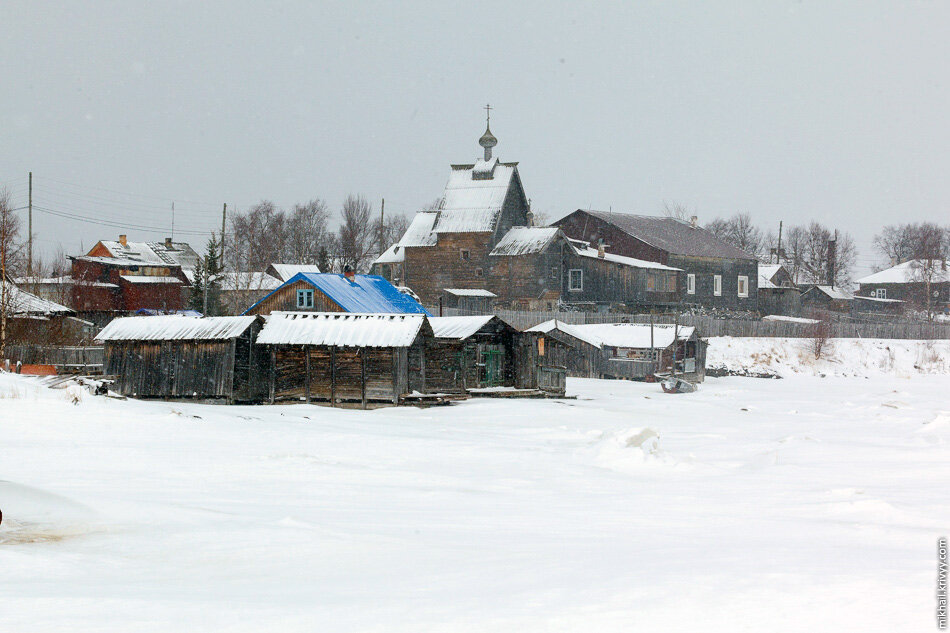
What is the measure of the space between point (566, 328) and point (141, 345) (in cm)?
2384

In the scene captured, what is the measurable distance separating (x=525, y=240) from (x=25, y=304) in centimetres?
3131

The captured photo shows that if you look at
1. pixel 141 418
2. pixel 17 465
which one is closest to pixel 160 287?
pixel 141 418

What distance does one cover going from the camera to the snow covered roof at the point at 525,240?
61469 mm

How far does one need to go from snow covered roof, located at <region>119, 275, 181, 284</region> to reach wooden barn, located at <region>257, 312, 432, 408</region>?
153 ft

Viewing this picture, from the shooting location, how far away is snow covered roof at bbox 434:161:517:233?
64.3 m

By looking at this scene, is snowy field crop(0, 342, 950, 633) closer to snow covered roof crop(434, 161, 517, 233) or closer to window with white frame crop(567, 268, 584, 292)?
window with white frame crop(567, 268, 584, 292)

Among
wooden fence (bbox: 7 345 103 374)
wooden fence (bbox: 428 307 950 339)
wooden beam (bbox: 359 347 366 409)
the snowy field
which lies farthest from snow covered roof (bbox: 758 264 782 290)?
the snowy field

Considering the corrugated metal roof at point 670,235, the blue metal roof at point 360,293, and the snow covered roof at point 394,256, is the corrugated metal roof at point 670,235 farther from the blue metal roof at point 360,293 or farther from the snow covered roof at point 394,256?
the blue metal roof at point 360,293

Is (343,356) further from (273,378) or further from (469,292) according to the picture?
(469,292)

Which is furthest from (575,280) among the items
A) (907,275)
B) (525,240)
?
(907,275)

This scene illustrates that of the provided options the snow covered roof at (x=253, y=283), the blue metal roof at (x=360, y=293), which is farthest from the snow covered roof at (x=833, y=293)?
the blue metal roof at (x=360, y=293)

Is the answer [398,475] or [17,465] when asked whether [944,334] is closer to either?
[398,475]

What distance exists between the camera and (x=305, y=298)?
39.7 metres

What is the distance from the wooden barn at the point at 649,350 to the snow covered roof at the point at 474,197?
48.8 ft
